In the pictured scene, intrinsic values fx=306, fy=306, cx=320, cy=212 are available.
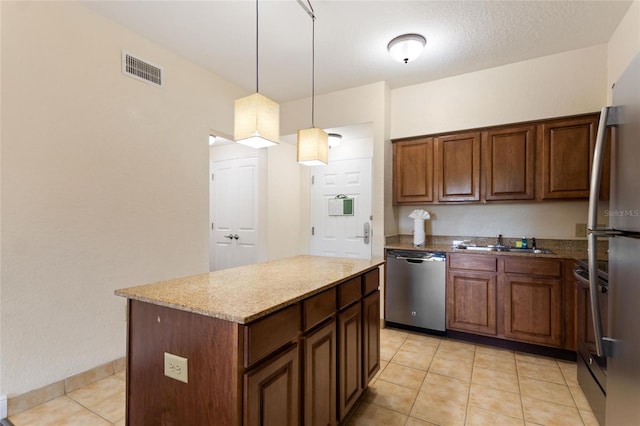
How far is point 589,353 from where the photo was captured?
6.68 ft

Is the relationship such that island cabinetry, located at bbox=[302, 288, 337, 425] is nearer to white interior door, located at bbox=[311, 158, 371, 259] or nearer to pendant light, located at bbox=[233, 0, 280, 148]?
pendant light, located at bbox=[233, 0, 280, 148]

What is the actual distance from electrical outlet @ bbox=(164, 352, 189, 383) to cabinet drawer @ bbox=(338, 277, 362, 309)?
820 mm

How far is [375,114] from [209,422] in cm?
328

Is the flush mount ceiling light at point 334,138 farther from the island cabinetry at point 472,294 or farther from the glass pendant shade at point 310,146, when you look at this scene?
the island cabinetry at point 472,294

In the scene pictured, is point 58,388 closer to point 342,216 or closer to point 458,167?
point 342,216

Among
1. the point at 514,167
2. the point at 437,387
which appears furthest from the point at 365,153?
the point at 437,387


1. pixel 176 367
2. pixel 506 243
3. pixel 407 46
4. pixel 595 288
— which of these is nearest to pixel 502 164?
pixel 506 243

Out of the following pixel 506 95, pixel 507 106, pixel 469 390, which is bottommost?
pixel 469 390

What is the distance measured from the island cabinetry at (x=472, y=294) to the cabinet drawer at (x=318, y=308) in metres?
1.94

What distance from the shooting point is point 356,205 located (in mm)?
4238

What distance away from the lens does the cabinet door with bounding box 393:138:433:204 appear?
11.5 feet

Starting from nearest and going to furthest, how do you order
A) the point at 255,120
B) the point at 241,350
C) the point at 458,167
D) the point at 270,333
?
the point at 241,350, the point at 270,333, the point at 255,120, the point at 458,167

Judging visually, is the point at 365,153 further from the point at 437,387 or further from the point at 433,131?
the point at 437,387

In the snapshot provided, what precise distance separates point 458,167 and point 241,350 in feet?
10.0
